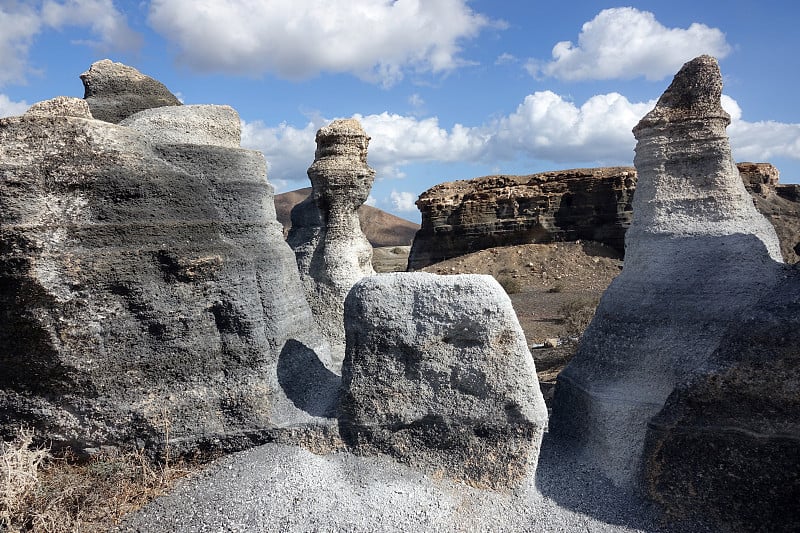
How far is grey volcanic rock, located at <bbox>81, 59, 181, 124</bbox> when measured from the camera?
5312 millimetres

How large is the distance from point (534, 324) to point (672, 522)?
928 centimetres

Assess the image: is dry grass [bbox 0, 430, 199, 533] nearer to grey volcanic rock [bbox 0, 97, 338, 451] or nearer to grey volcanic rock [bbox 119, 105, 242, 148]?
grey volcanic rock [bbox 0, 97, 338, 451]

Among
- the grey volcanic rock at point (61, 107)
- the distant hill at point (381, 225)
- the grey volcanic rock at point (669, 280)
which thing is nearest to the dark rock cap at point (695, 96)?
the grey volcanic rock at point (669, 280)

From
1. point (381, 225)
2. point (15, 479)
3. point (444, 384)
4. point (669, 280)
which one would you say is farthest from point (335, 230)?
point (381, 225)

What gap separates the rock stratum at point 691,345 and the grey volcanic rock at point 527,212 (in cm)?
1698

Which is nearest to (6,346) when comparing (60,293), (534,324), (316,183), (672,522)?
(60,293)

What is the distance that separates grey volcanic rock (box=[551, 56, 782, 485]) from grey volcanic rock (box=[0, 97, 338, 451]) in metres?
2.13

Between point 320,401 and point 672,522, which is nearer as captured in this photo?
point 672,522

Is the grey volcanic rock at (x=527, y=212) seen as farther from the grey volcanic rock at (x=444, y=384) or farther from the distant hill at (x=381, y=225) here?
the distant hill at (x=381, y=225)

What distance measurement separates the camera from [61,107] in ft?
13.1

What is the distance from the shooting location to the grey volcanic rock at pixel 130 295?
147 inches

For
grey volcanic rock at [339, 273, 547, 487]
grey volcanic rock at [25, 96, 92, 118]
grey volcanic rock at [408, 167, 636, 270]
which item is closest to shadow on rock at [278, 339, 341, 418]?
grey volcanic rock at [339, 273, 547, 487]

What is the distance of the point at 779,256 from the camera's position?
4.93 m

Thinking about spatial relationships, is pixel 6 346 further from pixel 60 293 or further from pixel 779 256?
pixel 779 256
